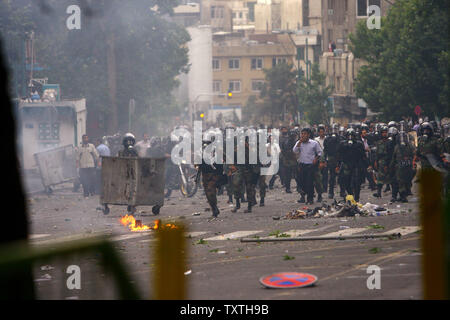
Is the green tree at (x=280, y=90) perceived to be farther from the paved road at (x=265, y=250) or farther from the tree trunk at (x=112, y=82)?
the paved road at (x=265, y=250)

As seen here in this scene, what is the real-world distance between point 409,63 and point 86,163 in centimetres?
1725

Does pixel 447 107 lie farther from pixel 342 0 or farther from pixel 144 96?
pixel 342 0

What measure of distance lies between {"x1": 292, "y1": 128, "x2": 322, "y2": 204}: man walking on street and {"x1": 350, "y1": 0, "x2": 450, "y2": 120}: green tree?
13674 millimetres

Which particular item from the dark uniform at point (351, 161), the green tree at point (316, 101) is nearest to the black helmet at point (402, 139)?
the dark uniform at point (351, 161)

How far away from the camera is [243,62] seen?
132125mm

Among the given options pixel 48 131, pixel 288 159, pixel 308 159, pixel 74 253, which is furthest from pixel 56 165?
pixel 74 253

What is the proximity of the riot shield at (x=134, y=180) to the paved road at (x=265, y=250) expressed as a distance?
46 centimetres

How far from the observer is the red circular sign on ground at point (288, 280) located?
8453 mm

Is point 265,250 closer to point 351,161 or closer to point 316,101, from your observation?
point 351,161
